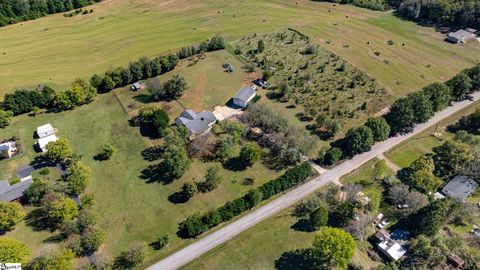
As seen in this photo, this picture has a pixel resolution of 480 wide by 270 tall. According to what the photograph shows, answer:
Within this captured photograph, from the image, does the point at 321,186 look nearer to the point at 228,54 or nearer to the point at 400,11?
the point at 228,54

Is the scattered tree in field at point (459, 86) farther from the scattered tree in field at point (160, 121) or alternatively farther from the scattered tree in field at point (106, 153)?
the scattered tree in field at point (106, 153)

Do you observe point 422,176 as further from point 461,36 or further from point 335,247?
point 461,36

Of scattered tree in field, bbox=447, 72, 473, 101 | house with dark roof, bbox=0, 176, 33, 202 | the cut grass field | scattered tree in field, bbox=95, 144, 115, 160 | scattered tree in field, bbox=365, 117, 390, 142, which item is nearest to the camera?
house with dark roof, bbox=0, 176, 33, 202

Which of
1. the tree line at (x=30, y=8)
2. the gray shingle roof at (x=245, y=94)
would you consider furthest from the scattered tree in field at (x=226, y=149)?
the tree line at (x=30, y=8)

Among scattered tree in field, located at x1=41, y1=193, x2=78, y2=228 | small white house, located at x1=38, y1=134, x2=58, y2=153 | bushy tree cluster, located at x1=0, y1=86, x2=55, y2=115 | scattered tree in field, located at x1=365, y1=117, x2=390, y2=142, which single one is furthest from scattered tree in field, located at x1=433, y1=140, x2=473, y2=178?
bushy tree cluster, located at x1=0, y1=86, x2=55, y2=115

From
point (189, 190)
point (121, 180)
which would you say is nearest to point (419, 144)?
point (189, 190)

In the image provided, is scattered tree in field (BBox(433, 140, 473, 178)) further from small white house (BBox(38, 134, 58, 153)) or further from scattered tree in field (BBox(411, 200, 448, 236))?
small white house (BBox(38, 134, 58, 153))
